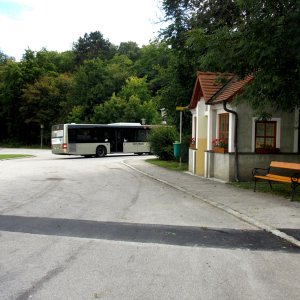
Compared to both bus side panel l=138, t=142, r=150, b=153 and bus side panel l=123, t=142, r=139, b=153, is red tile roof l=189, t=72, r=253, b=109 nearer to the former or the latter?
bus side panel l=123, t=142, r=139, b=153

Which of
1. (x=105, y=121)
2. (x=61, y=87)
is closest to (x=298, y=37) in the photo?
(x=105, y=121)

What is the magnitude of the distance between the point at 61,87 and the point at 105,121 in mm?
17714

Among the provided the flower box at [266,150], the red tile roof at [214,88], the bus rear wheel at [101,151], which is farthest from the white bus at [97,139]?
the flower box at [266,150]

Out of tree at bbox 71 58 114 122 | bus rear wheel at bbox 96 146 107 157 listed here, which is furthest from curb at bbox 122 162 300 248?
tree at bbox 71 58 114 122

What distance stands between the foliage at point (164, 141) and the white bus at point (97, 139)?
6.42 metres

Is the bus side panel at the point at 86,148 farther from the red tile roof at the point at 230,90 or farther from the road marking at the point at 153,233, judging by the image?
the road marking at the point at 153,233

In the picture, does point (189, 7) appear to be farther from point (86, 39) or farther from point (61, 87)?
point (86, 39)

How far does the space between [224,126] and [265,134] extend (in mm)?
1803

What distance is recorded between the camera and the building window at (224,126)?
18188 mm

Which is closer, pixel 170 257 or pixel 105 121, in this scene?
pixel 170 257

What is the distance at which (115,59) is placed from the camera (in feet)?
285

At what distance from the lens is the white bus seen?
37250 millimetres

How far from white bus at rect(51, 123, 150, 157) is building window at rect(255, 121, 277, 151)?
21.5 metres

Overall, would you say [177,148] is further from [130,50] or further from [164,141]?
[130,50]
